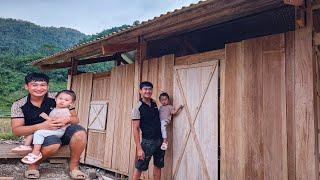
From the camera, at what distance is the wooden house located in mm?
4445

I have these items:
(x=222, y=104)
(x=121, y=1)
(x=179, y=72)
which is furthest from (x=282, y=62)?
(x=121, y=1)

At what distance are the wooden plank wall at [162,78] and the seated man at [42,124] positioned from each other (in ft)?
12.5

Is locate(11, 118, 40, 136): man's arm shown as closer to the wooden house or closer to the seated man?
the seated man

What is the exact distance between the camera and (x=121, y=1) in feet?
258

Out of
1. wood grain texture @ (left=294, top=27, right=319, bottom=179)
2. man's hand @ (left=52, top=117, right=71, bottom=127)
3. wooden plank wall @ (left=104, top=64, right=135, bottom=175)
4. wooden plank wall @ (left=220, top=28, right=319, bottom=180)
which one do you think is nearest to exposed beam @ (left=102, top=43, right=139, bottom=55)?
wooden plank wall @ (left=104, top=64, right=135, bottom=175)

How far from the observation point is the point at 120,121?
803 centimetres

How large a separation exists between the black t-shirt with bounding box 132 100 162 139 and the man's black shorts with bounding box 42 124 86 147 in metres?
2.89

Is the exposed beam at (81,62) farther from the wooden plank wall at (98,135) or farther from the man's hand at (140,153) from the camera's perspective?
the man's hand at (140,153)

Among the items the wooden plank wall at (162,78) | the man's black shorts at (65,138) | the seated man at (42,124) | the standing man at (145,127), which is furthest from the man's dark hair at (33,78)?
the wooden plank wall at (162,78)

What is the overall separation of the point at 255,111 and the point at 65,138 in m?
3.19

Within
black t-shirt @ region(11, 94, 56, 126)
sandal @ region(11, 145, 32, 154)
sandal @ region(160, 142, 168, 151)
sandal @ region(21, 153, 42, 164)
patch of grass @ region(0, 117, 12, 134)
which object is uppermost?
black t-shirt @ region(11, 94, 56, 126)

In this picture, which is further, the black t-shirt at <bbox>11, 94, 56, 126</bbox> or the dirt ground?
the black t-shirt at <bbox>11, 94, 56, 126</bbox>

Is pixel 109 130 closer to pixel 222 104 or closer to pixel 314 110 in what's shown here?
pixel 222 104

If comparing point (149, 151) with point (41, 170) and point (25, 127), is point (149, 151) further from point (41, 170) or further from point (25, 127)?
point (25, 127)
